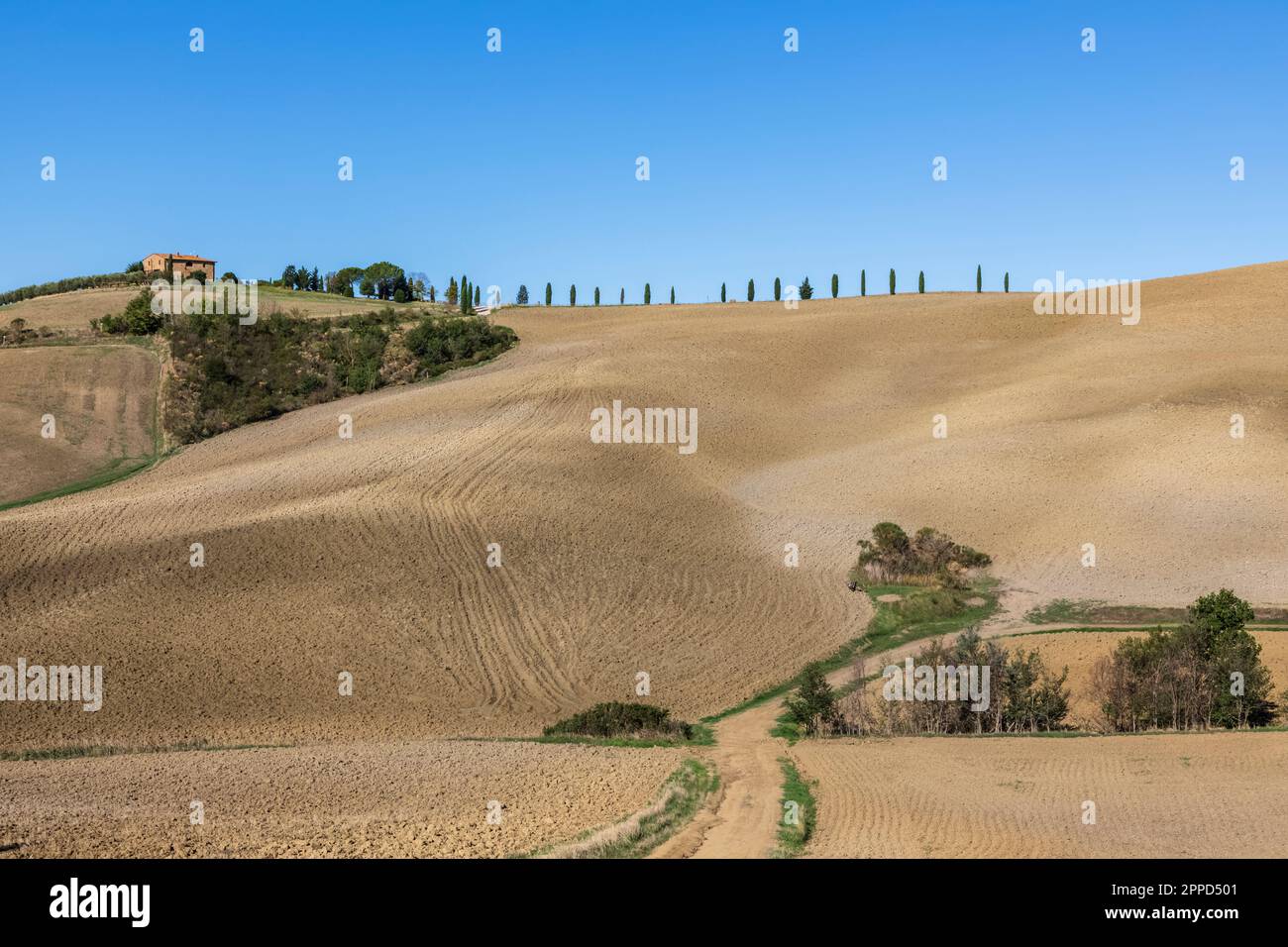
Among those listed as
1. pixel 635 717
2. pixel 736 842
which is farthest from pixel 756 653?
pixel 736 842

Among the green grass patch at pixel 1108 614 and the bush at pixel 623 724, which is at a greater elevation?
the green grass patch at pixel 1108 614

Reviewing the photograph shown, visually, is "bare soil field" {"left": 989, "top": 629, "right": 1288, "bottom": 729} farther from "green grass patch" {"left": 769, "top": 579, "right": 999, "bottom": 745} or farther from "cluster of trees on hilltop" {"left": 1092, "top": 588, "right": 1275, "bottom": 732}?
"green grass patch" {"left": 769, "top": 579, "right": 999, "bottom": 745}

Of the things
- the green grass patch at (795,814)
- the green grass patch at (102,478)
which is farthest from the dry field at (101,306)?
the green grass patch at (795,814)

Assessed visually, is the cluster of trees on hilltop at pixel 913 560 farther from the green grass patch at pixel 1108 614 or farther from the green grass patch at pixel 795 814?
the green grass patch at pixel 795 814

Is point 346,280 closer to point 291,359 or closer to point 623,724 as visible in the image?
point 291,359

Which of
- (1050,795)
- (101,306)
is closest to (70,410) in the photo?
(101,306)

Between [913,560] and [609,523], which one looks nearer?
[913,560]
